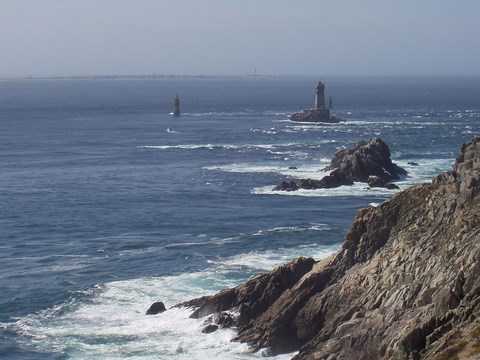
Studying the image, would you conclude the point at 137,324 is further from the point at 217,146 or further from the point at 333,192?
the point at 217,146

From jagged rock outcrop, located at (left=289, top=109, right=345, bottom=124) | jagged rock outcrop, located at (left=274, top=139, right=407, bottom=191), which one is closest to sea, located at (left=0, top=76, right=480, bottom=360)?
jagged rock outcrop, located at (left=274, top=139, right=407, bottom=191)

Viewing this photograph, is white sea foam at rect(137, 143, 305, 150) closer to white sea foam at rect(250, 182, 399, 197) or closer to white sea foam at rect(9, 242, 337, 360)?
white sea foam at rect(250, 182, 399, 197)

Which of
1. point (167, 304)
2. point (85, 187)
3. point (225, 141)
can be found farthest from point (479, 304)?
point (225, 141)

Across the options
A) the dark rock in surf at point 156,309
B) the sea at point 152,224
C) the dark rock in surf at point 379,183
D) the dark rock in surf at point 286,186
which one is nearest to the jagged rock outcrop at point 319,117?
the sea at point 152,224

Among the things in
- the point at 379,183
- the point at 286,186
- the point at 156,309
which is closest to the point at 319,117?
the point at 379,183

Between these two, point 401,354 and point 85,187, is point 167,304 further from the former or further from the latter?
point 85,187

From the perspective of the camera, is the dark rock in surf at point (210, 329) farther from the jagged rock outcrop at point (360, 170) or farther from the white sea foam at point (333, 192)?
the jagged rock outcrop at point (360, 170)
